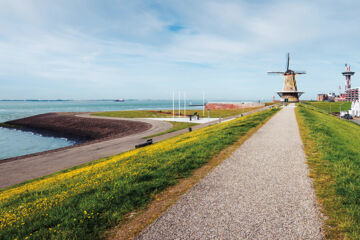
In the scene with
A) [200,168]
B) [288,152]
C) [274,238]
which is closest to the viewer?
[274,238]

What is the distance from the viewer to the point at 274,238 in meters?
3.93

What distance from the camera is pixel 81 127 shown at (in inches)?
1861

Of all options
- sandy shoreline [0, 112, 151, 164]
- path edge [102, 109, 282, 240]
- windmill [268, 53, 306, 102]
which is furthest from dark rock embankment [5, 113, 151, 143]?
windmill [268, 53, 306, 102]

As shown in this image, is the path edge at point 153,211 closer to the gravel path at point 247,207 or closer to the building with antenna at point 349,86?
the gravel path at point 247,207

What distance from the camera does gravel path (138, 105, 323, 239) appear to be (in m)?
4.12

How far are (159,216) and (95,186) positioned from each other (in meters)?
3.06

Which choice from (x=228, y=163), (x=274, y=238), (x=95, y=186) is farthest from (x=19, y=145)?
(x=274, y=238)

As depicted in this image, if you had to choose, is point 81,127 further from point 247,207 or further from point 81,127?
point 247,207

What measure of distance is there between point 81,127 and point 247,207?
49323 mm

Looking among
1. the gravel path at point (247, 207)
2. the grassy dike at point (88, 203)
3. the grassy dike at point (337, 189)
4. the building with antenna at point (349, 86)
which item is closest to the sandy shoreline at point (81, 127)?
the grassy dike at point (88, 203)

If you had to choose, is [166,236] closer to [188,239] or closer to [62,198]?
[188,239]

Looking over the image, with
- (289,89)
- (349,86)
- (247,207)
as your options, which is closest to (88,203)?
(247,207)

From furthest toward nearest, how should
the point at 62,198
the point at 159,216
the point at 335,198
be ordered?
the point at 62,198 < the point at 335,198 < the point at 159,216

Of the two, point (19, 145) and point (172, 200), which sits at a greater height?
point (172, 200)
